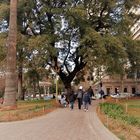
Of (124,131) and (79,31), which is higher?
(79,31)

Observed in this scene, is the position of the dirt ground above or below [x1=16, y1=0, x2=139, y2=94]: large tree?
below

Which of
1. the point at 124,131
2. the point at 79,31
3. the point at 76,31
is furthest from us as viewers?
the point at 76,31

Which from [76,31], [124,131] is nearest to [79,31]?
[76,31]

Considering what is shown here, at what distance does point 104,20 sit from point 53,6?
263 inches

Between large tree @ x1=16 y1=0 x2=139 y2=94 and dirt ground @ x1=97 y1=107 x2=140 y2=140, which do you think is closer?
dirt ground @ x1=97 y1=107 x2=140 y2=140

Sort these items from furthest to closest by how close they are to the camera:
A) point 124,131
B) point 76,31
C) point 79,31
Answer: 1. point 76,31
2. point 79,31
3. point 124,131

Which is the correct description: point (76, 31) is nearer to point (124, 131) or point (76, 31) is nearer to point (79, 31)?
point (79, 31)

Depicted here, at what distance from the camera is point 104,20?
4431cm

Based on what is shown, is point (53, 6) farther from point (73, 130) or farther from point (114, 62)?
point (73, 130)

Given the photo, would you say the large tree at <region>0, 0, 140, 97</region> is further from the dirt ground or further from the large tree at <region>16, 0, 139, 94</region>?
the dirt ground

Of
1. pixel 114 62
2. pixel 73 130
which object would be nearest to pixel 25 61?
pixel 114 62

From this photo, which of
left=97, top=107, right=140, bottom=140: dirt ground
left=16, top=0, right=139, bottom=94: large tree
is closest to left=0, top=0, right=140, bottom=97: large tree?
left=16, top=0, right=139, bottom=94: large tree

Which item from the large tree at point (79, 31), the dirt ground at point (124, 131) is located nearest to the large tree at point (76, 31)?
the large tree at point (79, 31)

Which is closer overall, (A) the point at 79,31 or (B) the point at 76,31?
(A) the point at 79,31
